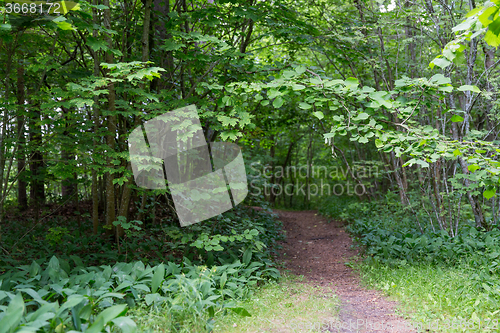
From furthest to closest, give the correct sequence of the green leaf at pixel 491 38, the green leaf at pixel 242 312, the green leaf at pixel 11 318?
1. the green leaf at pixel 242 312
2. the green leaf at pixel 11 318
3. the green leaf at pixel 491 38

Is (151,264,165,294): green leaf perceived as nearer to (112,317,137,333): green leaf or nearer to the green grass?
(112,317,137,333): green leaf

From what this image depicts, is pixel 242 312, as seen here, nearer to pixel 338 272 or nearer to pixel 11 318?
pixel 11 318

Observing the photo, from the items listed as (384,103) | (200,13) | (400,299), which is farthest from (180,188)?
(400,299)

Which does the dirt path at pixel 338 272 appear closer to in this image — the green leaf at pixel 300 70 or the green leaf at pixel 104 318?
the green leaf at pixel 104 318

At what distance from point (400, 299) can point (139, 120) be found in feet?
12.8

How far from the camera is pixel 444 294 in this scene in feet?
10.8

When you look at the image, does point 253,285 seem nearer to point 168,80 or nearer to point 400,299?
point 400,299

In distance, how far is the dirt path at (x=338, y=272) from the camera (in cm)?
309

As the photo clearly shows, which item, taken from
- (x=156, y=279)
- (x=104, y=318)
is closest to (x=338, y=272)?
(x=156, y=279)

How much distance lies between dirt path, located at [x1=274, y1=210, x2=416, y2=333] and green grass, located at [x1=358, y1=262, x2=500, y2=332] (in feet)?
0.63

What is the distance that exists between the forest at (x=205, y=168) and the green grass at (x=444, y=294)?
20mm

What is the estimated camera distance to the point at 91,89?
9.77 ft

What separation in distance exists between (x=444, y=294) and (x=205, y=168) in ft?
13.0

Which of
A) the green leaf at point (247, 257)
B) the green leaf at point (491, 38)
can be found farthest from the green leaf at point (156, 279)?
the green leaf at point (491, 38)
